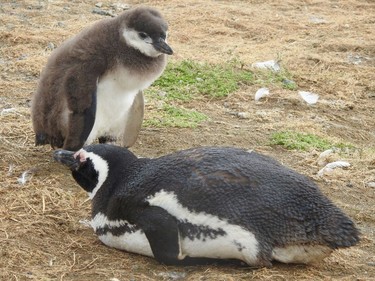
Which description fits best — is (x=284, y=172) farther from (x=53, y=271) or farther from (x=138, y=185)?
(x=53, y=271)

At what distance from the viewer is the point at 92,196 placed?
173 inches

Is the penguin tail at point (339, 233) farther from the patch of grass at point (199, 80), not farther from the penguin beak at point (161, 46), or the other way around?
the patch of grass at point (199, 80)

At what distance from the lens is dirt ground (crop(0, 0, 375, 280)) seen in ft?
13.3

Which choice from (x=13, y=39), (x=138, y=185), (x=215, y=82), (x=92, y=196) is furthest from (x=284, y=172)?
(x=13, y=39)

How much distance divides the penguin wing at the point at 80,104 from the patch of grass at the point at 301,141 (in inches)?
69.5

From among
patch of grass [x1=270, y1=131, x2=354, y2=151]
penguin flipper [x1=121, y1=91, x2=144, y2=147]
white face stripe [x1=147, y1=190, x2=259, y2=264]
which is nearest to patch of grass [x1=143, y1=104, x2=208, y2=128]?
penguin flipper [x1=121, y1=91, x2=144, y2=147]

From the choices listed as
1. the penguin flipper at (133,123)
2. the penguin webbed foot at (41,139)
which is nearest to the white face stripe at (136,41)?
the penguin flipper at (133,123)

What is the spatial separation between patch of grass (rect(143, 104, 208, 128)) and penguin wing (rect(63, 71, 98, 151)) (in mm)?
1328

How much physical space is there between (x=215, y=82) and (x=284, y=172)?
164 inches

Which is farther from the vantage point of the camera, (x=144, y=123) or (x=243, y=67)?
(x=243, y=67)

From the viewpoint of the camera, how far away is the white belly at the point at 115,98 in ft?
18.3

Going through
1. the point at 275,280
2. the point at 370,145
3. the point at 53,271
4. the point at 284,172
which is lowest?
the point at 370,145

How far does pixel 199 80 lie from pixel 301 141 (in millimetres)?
1929

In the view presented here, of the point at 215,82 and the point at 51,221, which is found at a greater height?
the point at 51,221
